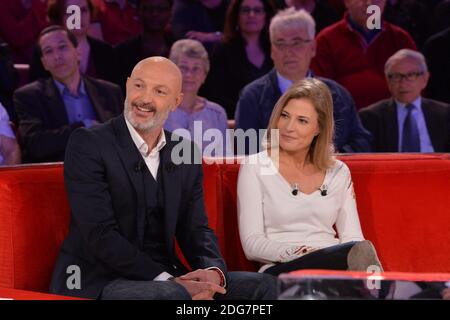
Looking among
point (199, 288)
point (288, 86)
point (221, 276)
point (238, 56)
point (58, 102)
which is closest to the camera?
point (199, 288)

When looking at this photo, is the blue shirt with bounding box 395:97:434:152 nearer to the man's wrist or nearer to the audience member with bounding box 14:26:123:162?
the audience member with bounding box 14:26:123:162

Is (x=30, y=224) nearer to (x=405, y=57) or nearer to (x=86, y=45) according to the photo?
(x=86, y=45)

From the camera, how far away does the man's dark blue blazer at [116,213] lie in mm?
2518

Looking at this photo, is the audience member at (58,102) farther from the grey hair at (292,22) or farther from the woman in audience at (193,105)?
the grey hair at (292,22)

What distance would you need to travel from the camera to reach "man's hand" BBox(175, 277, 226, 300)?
251 centimetres

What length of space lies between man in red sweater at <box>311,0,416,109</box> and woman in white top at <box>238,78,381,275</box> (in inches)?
63.7

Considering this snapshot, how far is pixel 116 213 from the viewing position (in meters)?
2.61

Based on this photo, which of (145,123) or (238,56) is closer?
(145,123)

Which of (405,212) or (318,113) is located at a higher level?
(318,113)

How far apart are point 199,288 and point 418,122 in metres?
2.12

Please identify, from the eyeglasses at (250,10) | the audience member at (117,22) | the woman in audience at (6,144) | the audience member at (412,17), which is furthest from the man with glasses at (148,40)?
the audience member at (412,17)

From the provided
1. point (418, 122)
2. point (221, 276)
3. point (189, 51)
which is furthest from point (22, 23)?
point (221, 276)
